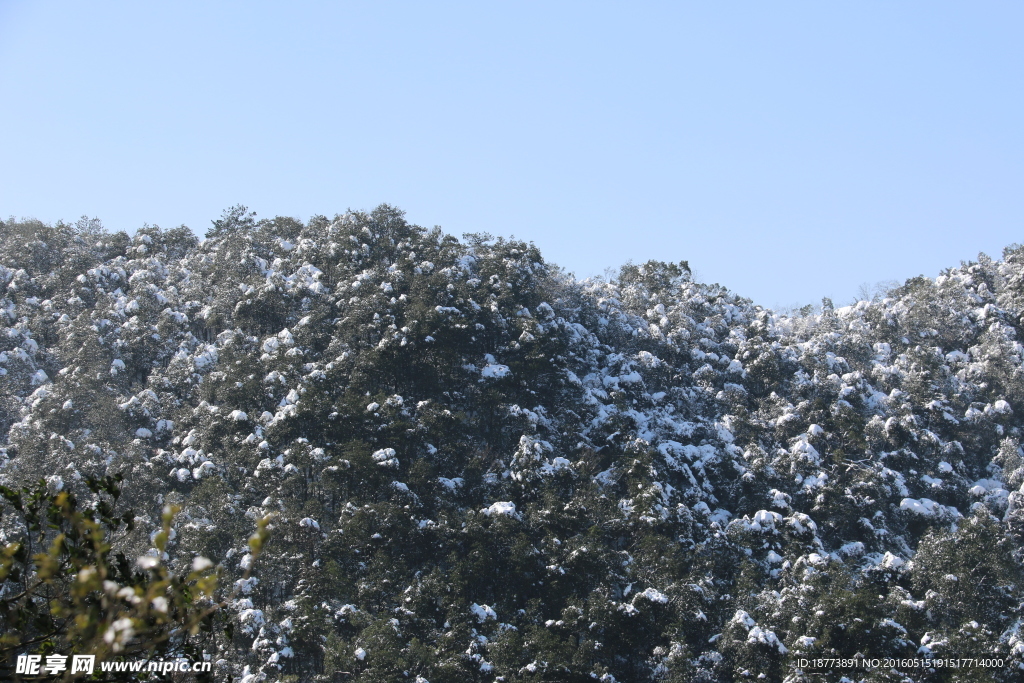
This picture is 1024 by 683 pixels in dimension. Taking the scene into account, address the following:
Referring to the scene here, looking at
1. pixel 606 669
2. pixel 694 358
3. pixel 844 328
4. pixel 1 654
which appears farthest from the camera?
pixel 844 328

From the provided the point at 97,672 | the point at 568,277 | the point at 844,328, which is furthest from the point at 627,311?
the point at 97,672

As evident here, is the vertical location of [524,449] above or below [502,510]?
above

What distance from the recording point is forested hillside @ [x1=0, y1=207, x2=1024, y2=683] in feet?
64.0

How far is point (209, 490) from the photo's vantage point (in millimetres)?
22031

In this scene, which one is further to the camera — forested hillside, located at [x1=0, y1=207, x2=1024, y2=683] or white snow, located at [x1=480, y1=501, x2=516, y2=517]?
white snow, located at [x1=480, y1=501, x2=516, y2=517]

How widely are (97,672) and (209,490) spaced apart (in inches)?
702

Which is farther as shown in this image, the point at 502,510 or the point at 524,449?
the point at 524,449

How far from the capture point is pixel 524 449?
24281 millimetres

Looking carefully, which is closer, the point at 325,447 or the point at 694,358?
the point at 325,447

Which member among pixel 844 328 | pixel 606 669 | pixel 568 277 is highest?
pixel 568 277

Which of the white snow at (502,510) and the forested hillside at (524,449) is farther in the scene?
the white snow at (502,510)

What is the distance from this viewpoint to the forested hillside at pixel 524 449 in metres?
19.5

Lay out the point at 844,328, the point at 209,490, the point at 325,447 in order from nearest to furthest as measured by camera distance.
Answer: the point at 209,490
the point at 325,447
the point at 844,328

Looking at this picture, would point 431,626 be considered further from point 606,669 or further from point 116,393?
point 116,393
